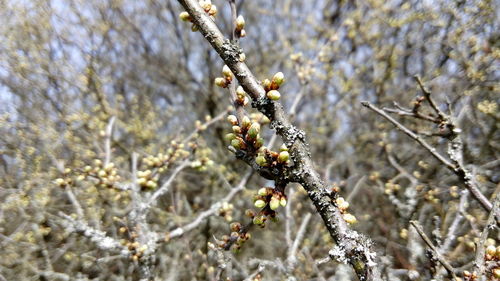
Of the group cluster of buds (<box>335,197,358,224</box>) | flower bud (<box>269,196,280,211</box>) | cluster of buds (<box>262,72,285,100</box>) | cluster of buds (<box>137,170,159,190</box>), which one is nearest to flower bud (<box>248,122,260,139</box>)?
cluster of buds (<box>262,72,285,100</box>)

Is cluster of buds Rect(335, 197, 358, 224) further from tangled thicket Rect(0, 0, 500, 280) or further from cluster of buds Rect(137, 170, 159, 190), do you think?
cluster of buds Rect(137, 170, 159, 190)

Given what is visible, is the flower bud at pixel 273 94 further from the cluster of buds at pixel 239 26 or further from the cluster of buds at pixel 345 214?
the cluster of buds at pixel 345 214

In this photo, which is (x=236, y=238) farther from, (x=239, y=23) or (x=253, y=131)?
(x=239, y=23)

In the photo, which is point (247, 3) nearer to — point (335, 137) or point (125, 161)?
point (335, 137)

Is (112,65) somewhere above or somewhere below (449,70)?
above

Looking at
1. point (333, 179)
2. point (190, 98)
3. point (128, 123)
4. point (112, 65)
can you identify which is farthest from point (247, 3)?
point (333, 179)

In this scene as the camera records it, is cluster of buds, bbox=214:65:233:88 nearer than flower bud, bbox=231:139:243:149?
No
